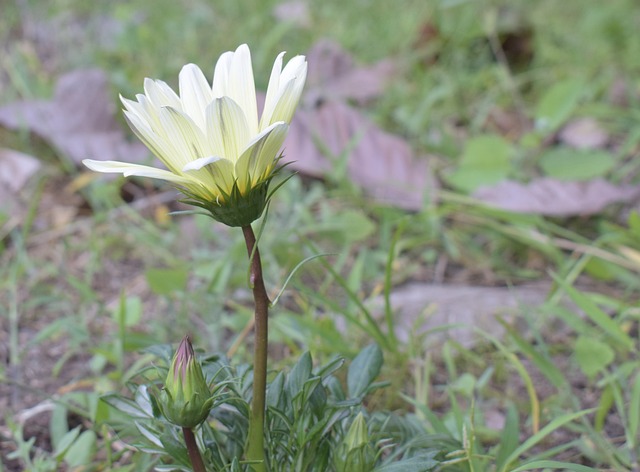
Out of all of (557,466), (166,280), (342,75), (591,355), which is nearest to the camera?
(557,466)

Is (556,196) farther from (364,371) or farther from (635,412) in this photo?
(364,371)

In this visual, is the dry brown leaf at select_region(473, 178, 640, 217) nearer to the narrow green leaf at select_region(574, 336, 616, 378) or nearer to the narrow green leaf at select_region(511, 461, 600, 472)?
the narrow green leaf at select_region(574, 336, 616, 378)

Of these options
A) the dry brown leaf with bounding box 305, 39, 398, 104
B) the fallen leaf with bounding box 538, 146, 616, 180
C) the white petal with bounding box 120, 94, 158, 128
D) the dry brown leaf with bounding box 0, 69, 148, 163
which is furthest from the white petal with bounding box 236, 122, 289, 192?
the dry brown leaf with bounding box 305, 39, 398, 104

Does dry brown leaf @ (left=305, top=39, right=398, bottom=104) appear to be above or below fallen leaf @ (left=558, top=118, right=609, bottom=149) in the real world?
above

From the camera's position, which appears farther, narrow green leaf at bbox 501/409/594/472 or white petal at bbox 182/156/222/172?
narrow green leaf at bbox 501/409/594/472

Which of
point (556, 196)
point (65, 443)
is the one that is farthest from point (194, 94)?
point (556, 196)

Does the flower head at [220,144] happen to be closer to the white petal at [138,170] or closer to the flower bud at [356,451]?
the white petal at [138,170]
